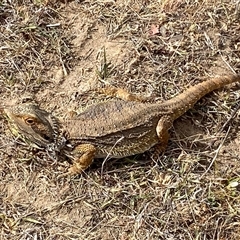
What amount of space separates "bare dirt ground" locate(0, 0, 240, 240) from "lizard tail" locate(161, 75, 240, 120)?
14cm

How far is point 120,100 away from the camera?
19.0 ft

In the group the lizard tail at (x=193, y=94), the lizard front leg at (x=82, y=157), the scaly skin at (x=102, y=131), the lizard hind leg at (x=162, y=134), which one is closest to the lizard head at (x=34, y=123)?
the scaly skin at (x=102, y=131)

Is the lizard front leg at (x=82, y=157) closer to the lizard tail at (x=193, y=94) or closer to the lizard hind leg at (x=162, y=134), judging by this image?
the lizard hind leg at (x=162, y=134)

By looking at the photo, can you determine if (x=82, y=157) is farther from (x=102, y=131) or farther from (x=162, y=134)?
(x=162, y=134)

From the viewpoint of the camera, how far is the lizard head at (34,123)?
17.3ft

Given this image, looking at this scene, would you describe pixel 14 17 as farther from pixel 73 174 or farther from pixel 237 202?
pixel 237 202

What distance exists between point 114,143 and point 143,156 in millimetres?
395

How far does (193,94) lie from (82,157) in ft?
4.45

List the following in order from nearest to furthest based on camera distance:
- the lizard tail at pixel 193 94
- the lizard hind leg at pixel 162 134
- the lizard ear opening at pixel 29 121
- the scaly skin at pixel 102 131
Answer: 1. the lizard ear opening at pixel 29 121
2. the scaly skin at pixel 102 131
3. the lizard hind leg at pixel 162 134
4. the lizard tail at pixel 193 94

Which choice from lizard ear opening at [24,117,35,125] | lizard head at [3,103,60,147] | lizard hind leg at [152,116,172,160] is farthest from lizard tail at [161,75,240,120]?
lizard ear opening at [24,117,35,125]

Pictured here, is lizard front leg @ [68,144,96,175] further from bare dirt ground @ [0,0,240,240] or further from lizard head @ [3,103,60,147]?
lizard head @ [3,103,60,147]

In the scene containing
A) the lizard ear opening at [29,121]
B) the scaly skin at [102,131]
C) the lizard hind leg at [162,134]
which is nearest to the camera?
the lizard ear opening at [29,121]

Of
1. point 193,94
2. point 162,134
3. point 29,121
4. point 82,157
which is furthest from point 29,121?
point 193,94

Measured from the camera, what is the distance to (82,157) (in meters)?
5.50
